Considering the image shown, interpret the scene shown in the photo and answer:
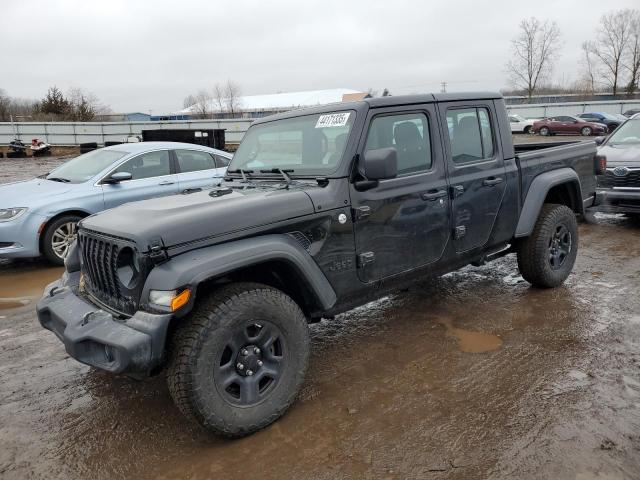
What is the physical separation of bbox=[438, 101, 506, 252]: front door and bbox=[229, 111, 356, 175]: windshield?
99cm

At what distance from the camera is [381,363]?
12.1 feet

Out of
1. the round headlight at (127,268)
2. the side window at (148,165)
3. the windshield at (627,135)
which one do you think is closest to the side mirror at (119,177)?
the side window at (148,165)

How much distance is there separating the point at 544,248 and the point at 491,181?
1.05 meters

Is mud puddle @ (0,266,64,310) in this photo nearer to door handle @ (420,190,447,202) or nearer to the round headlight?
the round headlight

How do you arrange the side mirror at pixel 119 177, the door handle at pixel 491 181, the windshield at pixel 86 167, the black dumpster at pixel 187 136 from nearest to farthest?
the door handle at pixel 491 181 < the side mirror at pixel 119 177 < the windshield at pixel 86 167 < the black dumpster at pixel 187 136

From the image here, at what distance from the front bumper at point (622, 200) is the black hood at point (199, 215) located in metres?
6.35


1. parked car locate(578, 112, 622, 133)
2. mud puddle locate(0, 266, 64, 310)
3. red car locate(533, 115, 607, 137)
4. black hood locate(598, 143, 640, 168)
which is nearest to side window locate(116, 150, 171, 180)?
mud puddle locate(0, 266, 64, 310)

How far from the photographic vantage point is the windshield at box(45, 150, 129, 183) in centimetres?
704

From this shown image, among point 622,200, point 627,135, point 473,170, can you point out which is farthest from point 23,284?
point 627,135

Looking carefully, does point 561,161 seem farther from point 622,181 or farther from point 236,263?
point 236,263

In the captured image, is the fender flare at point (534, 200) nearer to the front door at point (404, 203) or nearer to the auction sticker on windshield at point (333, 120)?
the front door at point (404, 203)

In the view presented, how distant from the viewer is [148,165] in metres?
7.36

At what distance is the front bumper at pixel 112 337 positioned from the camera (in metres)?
2.49

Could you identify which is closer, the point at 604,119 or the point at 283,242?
the point at 283,242
